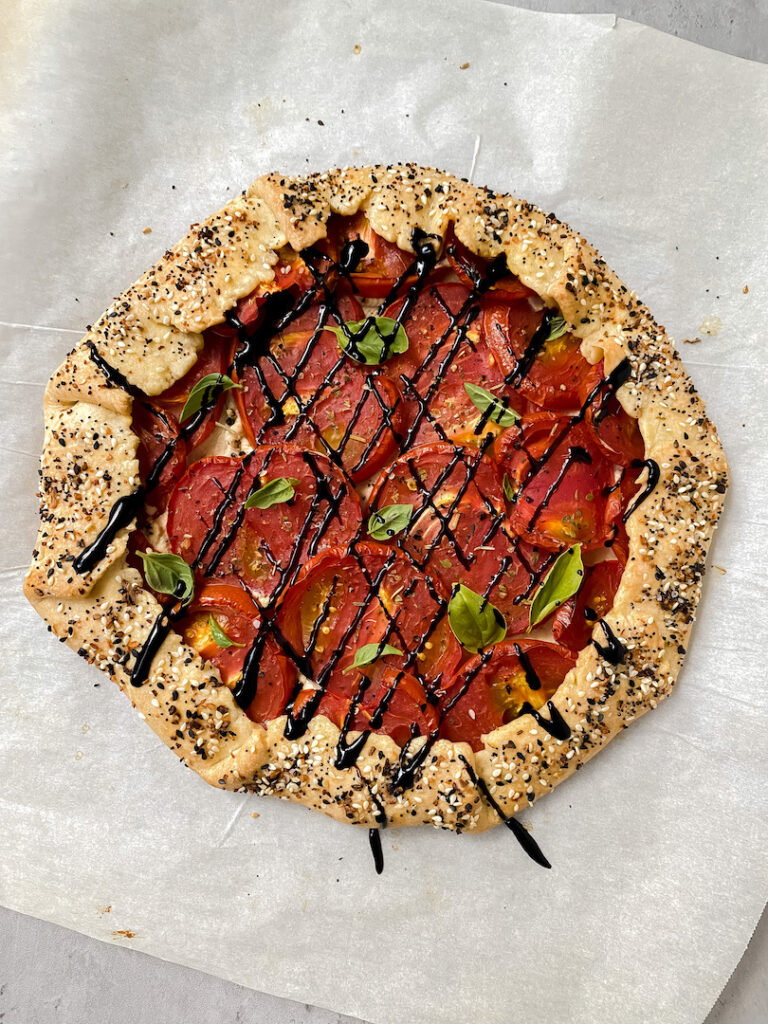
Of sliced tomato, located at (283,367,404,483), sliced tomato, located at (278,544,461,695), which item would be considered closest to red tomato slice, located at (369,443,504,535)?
sliced tomato, located at (283,367,404,483)

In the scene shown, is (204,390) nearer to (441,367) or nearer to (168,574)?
(168,574)

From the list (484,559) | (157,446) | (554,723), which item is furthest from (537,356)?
(157,446)

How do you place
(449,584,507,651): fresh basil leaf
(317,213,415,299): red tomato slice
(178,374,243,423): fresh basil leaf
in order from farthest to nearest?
(317,213,415,299): red tomato slice, (178,374,243,423): fresh basil leaf, (449,584,507,651): fresh basil leaf

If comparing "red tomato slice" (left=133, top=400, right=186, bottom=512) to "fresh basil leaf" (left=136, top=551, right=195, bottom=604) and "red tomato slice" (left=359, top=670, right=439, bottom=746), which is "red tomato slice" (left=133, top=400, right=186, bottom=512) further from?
"red tomato slice" (left=359, top=670, right=439, bottom=746)

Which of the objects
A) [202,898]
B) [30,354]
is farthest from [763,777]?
[30,354]

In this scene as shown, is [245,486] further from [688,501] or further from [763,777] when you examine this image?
[763,777]
